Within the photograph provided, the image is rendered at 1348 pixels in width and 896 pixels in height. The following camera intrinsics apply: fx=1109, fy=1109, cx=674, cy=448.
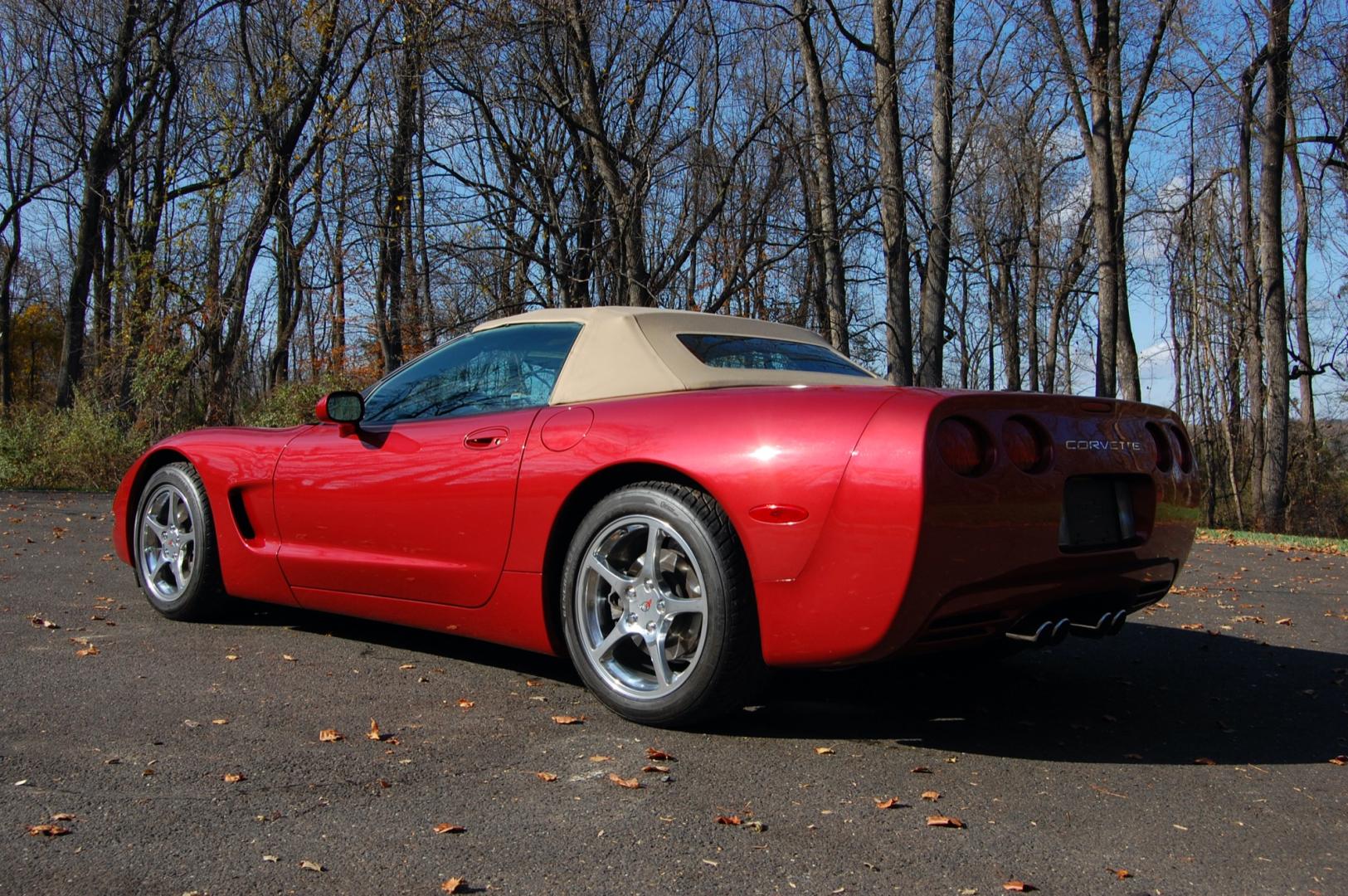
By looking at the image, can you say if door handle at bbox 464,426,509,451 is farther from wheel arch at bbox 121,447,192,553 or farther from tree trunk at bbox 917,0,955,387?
tree trunk at bbox 917,0,955,387

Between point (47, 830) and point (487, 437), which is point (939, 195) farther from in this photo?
point (47, 830)

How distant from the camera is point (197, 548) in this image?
5.04m

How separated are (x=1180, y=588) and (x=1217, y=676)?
2852 millimetres

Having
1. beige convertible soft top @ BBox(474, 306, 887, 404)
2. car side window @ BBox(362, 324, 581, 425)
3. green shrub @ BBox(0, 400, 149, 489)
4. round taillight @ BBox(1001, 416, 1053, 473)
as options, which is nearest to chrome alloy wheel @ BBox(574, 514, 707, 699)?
beige convertible soft top @ BBox(474, 306, 887, 404)

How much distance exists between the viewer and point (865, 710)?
3781 millimetres

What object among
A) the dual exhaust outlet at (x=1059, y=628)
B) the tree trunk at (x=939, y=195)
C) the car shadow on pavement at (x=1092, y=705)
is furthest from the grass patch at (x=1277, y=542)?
the dual exhaust outlet at (x=1059, y=628)

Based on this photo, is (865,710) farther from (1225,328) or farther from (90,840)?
(1225,328)

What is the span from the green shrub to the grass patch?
14.0 metres

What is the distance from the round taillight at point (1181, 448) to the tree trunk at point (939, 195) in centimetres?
1110

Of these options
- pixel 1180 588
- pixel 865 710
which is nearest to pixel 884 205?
pixel 1180 588

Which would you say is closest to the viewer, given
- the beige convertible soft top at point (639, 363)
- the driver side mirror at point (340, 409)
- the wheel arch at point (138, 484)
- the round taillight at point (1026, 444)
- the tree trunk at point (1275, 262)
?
the round taillight at point (1026, 444)

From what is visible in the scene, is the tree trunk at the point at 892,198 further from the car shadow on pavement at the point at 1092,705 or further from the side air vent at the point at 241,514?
the side air vent at the point at 241,514

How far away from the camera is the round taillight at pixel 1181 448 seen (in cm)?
392

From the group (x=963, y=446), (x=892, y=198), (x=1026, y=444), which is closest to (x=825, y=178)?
(x=892, y=198)
